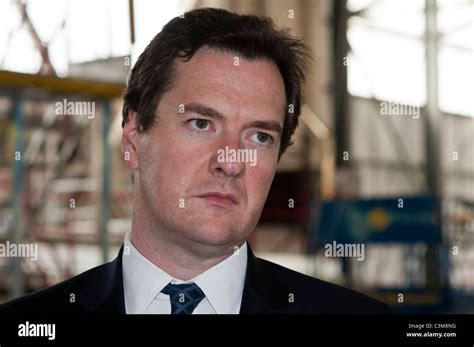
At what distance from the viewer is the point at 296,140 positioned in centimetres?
574

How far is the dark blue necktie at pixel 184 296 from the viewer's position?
2080 millimetres

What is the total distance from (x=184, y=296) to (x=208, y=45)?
682mm

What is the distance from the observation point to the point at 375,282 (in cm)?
638

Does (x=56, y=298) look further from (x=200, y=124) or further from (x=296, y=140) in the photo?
(x=296, y=140)

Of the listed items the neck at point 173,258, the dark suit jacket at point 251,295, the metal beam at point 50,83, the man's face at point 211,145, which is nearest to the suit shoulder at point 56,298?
the dark suit jacket at point 251,295

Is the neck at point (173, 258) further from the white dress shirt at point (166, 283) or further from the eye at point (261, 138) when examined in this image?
the eye at point (261, 138)

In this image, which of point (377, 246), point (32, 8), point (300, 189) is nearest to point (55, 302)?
point (32, 8)

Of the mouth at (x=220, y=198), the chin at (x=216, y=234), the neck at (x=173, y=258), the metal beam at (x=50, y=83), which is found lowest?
the neck at (x=173, y=258)

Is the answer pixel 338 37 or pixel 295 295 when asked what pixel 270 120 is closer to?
pixel 295 295

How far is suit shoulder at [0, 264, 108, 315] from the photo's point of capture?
209 cm

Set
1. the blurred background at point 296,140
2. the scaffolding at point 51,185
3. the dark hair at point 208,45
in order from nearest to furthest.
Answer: the dark hair at point 208,45, the blurred background at point 296,140, the scaffolding at point 51,185

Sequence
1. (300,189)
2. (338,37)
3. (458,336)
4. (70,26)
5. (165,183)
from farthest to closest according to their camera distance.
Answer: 1. (300,189)
2. (338,37)
3. (70,26)
4. (458,336)
5. (165,183)

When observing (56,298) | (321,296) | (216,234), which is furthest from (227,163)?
(56,298)

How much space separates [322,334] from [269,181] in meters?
0.47
